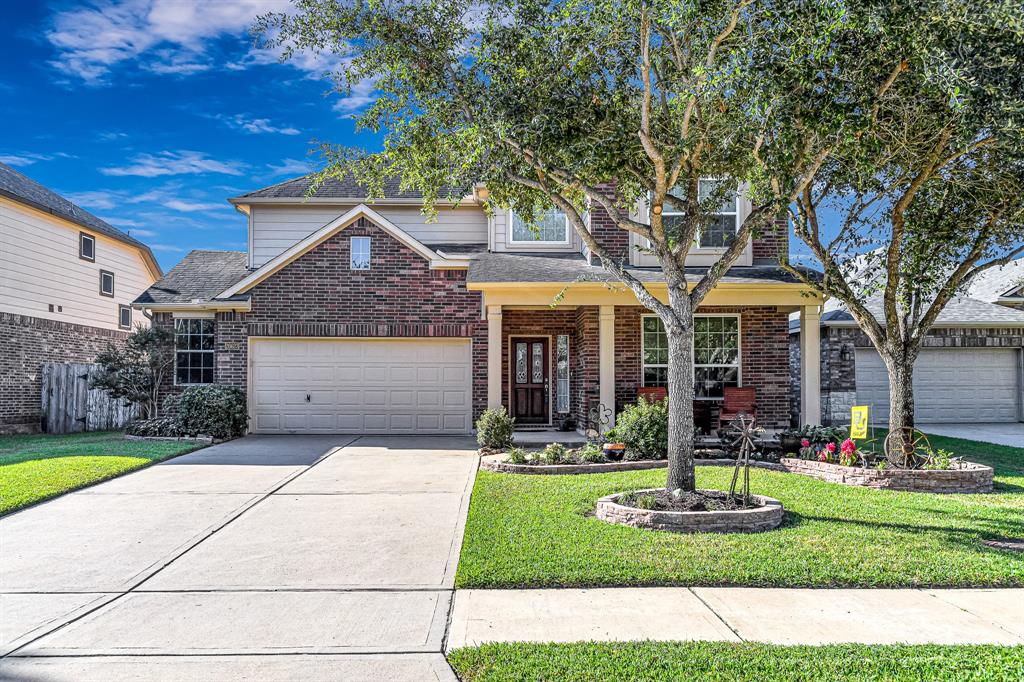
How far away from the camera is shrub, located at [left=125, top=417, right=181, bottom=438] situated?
573 inches

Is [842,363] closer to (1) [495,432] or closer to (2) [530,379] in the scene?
(2) [530,379]

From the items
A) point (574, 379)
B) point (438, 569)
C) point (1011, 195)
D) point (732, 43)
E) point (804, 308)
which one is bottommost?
point (438, 569)

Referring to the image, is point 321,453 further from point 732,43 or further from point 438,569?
point 732,43

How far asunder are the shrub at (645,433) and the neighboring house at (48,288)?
15.0m

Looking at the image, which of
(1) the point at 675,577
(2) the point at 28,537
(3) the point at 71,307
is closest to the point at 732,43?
(1) the point at 675,577

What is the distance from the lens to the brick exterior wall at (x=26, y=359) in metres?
16.4

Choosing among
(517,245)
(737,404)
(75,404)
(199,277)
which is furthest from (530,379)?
(75,404)

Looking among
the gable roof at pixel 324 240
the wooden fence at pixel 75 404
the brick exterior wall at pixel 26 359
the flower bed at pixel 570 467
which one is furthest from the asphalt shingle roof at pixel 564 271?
the brick exterior wall at pixel 26 359

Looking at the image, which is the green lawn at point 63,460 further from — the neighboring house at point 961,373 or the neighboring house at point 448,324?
the neighboring house at point 961,373

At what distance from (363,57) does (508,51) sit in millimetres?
1782

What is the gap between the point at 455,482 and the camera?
965 cm

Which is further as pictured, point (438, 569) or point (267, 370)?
point (267, 370)

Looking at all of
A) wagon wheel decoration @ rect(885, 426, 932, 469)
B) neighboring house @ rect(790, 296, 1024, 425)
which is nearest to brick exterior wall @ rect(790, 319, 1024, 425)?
neighboring house @ rect(790, 296, 1024, 425)

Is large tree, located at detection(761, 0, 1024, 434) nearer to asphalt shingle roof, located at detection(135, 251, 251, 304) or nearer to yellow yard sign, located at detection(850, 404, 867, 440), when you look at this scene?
yellow yard sign, located at detection(850, 404, 867, 440)
